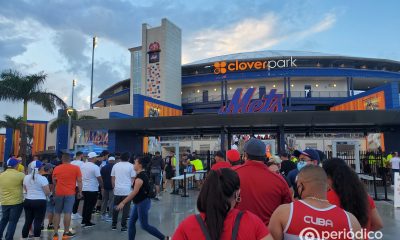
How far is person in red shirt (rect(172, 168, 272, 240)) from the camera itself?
223 cm

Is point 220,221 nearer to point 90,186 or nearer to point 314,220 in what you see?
point 314,220

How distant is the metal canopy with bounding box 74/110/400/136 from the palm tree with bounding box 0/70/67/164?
5762 mm

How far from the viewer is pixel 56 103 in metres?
26.3

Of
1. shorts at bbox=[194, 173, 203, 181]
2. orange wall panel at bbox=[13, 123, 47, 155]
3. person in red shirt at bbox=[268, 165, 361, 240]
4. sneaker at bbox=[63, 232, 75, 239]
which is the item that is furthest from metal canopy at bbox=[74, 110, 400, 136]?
orange wall panel at bbox=[13, 123, 47, 155]

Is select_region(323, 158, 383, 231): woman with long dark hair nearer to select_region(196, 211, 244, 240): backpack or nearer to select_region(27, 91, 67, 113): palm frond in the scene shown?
select_region(196, 211, 244, 240): backpack

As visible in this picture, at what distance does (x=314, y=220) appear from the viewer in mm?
2521

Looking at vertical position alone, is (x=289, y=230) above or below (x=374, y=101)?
below

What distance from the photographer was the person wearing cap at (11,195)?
720 centimetres

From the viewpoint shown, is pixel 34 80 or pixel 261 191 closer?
pixel 261 191

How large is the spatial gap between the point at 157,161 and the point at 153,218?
477 centimetres

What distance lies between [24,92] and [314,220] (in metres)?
26.3

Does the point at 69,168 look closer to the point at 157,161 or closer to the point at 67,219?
the point at 67,219

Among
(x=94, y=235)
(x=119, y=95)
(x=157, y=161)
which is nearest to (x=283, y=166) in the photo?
(x=94, y=235)

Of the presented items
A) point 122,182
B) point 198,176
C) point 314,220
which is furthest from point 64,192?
point 198,176
